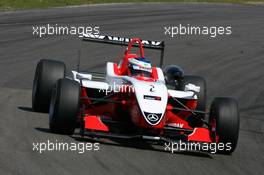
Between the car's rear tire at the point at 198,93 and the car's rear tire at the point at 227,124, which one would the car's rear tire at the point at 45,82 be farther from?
the car's rear tire at the point at 227,124

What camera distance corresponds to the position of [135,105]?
1154cm

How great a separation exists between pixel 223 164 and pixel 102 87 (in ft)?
7.95

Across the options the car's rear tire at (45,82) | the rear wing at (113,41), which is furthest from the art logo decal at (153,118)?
the rear wing at (113,41)

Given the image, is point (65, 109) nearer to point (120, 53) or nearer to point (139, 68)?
point (139, 68)

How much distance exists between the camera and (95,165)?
978cm

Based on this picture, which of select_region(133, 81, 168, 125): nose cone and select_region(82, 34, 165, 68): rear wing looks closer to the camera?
select_region(133, 81, 168, 125): nose cone

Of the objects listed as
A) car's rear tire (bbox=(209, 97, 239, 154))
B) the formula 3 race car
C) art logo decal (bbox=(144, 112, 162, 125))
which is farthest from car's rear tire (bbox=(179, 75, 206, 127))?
art logo decal (bbox=(144, 112, 162, 125))

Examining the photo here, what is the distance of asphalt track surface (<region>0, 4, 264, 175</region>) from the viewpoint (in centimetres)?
1006

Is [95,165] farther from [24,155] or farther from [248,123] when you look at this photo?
[248,123]

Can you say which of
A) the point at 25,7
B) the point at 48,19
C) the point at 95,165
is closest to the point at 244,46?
the point at 48,19

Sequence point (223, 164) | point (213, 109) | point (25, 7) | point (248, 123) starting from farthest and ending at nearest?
point (25, 7) → point (248, 123) → point (213, 109) → point (223, 164)

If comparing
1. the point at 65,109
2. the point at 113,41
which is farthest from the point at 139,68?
the point at 65,109

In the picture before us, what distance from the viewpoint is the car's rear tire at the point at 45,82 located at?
1344cm

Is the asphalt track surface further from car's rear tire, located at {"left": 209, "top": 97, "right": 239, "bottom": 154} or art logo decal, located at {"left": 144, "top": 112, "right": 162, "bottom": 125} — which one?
art logo decal, located at {"left": 144, "top": 112, "right": 162, "bottom": 125}
